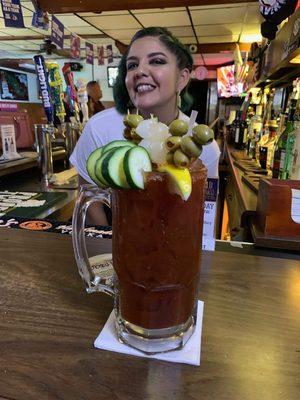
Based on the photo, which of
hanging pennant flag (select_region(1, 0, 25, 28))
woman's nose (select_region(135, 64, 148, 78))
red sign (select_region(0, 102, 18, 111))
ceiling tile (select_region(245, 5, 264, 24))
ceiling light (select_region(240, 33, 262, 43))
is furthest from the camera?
ceiling light (select_region(240, 33, 262, 43))

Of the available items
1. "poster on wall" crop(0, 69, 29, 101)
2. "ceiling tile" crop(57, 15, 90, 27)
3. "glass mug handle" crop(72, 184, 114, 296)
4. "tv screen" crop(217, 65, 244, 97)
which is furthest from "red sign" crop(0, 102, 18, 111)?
"poster on wall" crop(0, 69, 29, 101)

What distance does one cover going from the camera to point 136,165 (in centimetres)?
45

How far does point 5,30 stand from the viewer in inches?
305

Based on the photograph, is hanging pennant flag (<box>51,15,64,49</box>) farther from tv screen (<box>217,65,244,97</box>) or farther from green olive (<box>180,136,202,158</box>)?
tv screen (<box>217,65,244,97</box>)

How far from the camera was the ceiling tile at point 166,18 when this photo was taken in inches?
234

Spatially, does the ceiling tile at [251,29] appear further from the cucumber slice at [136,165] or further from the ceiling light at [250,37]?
the cucumber slice at [136,165]

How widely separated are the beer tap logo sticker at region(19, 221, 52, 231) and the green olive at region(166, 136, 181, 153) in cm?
80

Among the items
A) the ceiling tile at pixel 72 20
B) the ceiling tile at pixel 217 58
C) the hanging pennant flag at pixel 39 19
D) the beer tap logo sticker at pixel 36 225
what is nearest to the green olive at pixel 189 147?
the beer tap logo sticker at pixel 36 225

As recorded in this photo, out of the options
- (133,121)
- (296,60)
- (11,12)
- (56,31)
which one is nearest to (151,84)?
(133,121)

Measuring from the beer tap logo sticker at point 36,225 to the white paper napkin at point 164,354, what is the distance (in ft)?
2.15

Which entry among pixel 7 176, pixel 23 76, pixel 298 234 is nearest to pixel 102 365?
pixel 298 234

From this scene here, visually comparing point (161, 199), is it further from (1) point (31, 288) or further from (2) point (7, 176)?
(2) point (7, 176)

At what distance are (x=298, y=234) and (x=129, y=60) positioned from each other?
42.8 inches

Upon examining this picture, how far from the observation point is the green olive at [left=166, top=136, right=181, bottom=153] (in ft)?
1.50
